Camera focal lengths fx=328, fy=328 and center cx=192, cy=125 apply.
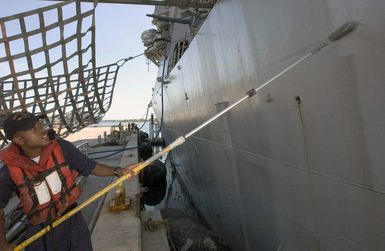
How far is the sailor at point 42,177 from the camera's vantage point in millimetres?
2107

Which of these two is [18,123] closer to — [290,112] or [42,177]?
[42,177]

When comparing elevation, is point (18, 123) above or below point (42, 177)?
above

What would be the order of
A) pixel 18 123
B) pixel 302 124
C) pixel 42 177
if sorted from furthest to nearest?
pixel 302 124, pixel 42 177, pixel 18 123

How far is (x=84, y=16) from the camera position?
4875 mm

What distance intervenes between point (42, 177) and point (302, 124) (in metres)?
1.95

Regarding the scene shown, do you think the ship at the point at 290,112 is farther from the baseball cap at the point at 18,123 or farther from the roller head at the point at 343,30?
the baseball cap at the point at 18,123

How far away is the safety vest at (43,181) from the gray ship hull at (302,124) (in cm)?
183

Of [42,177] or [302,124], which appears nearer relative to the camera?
[42,177]

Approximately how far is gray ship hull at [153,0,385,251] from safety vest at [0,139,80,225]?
1832 mm

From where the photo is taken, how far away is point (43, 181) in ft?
7.30

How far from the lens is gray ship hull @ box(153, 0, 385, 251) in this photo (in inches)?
77.0

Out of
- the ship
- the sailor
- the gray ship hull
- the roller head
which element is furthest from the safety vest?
the roller head

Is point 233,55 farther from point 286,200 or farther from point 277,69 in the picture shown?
point 286,200

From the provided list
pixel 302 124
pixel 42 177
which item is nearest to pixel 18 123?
pixel 42 177
